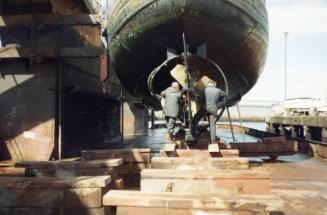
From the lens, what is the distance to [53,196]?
376cm

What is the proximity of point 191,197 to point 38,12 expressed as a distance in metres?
7.40

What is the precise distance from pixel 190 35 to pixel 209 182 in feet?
12.2

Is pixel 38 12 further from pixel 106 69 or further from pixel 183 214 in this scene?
pixel 183 214

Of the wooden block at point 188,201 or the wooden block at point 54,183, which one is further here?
the wooden block at point 54,183

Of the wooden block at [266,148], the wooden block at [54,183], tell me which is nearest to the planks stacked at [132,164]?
the wooden block at [54,183]

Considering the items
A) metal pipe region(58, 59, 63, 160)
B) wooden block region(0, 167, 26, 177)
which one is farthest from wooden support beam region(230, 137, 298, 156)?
wooden block region(0, 167, 26, 177)

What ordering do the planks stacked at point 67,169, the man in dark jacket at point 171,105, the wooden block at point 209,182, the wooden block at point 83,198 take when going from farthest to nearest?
the man in dark jacket at point 171,105, the planks stacked at point 67,169, the wooden block at point 209,182, the wooden block at point 83,198

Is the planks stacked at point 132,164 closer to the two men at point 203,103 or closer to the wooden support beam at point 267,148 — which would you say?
the two men at point 203,103

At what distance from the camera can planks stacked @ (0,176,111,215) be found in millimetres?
3695

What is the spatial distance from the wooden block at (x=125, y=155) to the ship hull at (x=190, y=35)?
7.51ft

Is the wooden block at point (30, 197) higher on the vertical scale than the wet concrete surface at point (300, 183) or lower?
higher

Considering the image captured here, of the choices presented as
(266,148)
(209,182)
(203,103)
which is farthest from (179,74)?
(266,148)

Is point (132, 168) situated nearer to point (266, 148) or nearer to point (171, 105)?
point (171, 105)

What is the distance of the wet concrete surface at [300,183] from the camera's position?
4.55 m
